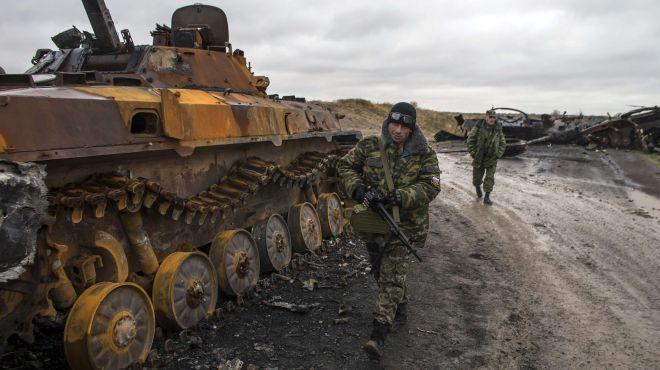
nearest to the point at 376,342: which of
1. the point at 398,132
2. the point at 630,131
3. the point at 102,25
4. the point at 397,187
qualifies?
the point at 397,187

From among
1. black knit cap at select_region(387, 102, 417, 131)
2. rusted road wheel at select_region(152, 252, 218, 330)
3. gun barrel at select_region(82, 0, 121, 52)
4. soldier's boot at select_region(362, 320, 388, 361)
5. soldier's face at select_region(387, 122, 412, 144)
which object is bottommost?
soldier's boot at select_region(362, 320, 388, 361)

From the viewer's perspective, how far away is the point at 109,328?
388 centimetres

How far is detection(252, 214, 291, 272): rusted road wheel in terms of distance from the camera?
21.1 ft

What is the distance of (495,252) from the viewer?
7586 mm

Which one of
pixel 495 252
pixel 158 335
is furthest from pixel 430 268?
pixel 158 335

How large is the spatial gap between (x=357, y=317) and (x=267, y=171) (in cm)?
205

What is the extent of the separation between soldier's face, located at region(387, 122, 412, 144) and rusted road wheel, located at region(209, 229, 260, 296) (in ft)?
7.04

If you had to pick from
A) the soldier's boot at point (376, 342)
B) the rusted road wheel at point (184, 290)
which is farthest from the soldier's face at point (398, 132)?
the rusted road wheel at point (184, 290)

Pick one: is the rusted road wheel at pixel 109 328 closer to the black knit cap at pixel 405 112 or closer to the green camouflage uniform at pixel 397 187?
the green camouflage uniform at pixel 397 187

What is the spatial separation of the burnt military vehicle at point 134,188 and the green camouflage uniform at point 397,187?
161 centimetres

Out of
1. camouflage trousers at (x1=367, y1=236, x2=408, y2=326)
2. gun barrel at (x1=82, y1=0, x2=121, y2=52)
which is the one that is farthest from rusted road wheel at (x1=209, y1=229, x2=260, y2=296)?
gun barrel at (x1=82, y1=0, x2=121, y2=52)

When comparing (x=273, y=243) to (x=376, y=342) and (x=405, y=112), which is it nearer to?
(x=376, y=342)

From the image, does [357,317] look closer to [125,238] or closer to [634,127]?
[125,238]

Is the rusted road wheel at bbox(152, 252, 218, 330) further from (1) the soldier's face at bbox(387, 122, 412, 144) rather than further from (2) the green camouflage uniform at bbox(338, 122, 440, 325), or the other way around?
(1) the soldier's face at bbox(387, 122, 412, 144)
